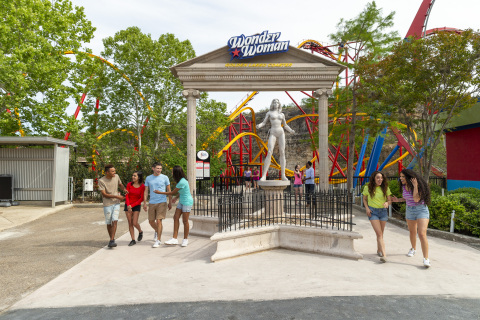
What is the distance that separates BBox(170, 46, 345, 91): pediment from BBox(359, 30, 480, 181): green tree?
232 centimetres

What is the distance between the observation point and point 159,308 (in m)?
3.79

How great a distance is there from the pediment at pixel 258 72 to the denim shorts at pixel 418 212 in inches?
314

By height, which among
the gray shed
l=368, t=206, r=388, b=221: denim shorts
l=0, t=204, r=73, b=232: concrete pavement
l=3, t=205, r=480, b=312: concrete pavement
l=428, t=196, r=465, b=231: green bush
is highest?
the gray shed

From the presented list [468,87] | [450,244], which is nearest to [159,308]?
[450,244]

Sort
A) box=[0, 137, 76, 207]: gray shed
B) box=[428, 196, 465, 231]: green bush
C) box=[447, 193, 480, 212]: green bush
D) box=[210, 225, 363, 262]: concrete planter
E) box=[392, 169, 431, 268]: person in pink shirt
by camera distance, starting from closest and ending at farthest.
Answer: box=[392, 169, 431, 268]: person in pink shirt, box=[210, 225, 363, 262]: concrete planter, box=[428, 196, 465, 231]: green bush, box=[447, 193, 480, 212]: green bush, box=[0, 137, 76, 207]: gray shed

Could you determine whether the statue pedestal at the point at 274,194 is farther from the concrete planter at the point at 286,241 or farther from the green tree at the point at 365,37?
the green tree at the point at 365,37

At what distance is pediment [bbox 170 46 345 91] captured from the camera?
12609 mm

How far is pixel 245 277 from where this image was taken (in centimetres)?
490

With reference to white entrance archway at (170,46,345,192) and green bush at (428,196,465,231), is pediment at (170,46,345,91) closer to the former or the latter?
white entrance archway at (170,46,345,192)

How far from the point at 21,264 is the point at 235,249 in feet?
13.0

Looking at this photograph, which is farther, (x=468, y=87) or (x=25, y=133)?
(x=25, y=133)

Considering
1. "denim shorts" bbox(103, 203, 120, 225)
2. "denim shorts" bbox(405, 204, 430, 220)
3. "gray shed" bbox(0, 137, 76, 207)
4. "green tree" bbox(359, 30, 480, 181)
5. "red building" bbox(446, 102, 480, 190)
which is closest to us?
"denim shorts" bbox(405, 204, 430, 220)

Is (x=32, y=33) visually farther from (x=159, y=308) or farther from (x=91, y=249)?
(x=159, y=308)

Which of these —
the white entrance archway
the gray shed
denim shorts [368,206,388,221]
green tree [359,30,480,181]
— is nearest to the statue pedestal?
denim shorts [368,206,388,221]
